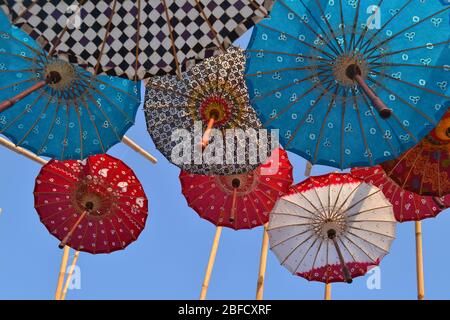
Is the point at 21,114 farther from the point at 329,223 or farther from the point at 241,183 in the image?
the point at 329,223

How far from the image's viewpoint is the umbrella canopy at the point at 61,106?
688 centimetres

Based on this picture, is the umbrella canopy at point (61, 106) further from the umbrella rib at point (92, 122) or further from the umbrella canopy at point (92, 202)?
the umbrella canopy at point (92, 202)

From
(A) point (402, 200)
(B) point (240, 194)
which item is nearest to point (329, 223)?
(A) point (402, 200)

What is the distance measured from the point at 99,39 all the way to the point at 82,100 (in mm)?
1947

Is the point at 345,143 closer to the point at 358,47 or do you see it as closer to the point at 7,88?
the point at 358,47

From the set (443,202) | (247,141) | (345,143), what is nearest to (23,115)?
(247,141)

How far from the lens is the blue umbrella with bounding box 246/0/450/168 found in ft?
19.2

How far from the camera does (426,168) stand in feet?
24.6

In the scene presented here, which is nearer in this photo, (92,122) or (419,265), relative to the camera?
(92,122)

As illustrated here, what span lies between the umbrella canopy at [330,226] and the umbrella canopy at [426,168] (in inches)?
39.1

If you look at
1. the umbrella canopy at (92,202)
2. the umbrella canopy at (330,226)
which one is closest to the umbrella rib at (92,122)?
the umbrella canopy at (92,202)

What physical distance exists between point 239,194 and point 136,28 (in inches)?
202

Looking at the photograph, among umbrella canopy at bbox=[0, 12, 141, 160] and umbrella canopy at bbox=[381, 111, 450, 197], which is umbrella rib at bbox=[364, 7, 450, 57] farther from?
umbrella canopy at bbox=[0, 12, 141, 160]

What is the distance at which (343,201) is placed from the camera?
8.81 m
